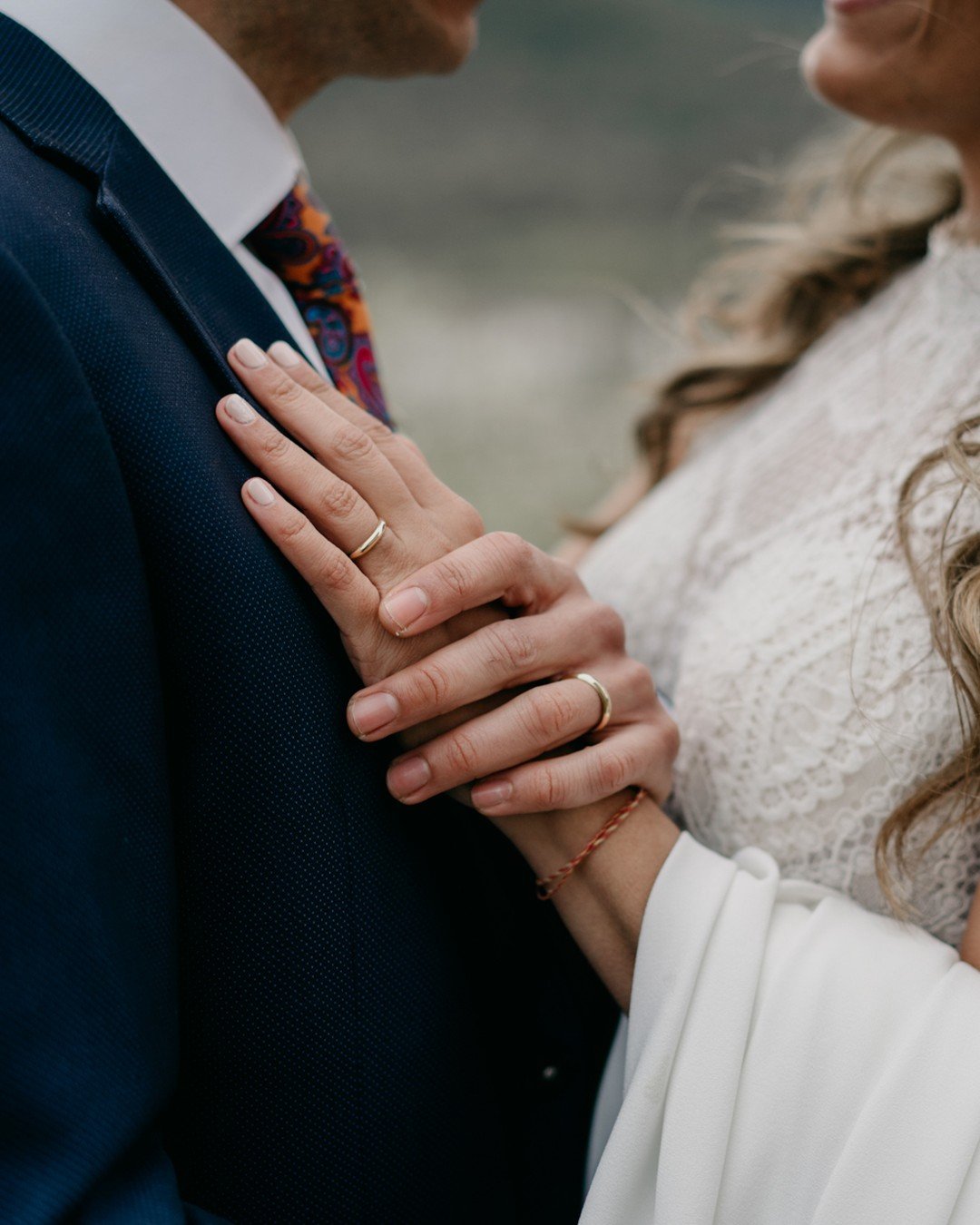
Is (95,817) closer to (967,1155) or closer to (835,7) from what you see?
(967,1155)

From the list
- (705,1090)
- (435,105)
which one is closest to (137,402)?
(705,1090)

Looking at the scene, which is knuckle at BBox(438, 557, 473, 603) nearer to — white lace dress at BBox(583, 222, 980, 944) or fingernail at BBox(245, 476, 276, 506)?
fingernail at BBox(245, 476, 276, 506)

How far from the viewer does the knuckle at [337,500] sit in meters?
0.94

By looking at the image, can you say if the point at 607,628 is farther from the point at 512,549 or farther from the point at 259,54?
the point at 259,54

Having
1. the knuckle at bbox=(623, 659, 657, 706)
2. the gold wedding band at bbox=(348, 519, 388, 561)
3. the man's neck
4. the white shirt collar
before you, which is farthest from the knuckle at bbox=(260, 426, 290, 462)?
the man's neck

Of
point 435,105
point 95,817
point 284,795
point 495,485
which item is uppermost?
point 95,817

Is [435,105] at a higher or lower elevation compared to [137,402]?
lower

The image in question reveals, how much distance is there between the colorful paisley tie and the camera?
1.23 metres

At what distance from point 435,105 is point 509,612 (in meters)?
7.34

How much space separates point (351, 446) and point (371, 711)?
243mm

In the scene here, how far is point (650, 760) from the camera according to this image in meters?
1.11

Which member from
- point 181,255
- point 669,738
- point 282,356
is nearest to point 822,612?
point 669,738

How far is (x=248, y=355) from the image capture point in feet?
3.16

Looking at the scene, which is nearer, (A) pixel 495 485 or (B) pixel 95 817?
(B) pixel 95 817
